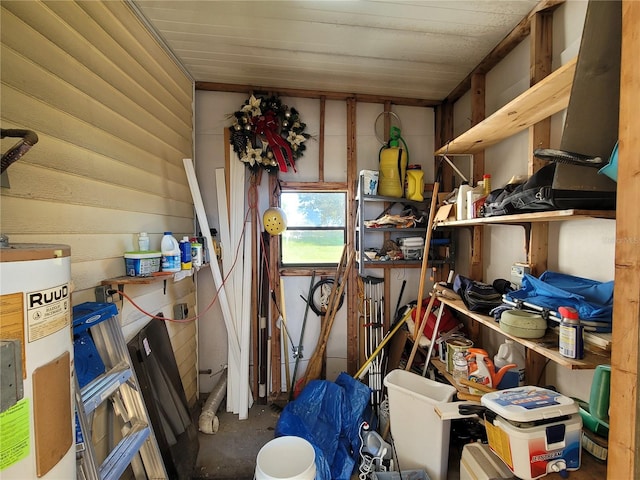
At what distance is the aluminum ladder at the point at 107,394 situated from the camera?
0.94 meters

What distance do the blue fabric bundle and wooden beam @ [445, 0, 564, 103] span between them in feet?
4.77

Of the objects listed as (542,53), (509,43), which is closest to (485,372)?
(542,53)

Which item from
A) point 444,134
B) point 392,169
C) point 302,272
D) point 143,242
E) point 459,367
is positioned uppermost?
point 444,134

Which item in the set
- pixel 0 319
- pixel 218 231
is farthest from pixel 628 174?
pixel 218 231

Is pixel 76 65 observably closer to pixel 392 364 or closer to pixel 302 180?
pixel 302 180

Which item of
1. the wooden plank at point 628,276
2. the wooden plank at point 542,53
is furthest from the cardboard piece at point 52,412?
the wooden plank at point 542,53

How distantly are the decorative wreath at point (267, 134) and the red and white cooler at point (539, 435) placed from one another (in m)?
2.20

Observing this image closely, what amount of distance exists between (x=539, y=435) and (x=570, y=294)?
60 centimetres

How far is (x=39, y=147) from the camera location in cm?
102

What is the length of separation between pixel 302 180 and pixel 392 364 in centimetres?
188

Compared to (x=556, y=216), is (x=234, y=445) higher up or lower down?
lower down

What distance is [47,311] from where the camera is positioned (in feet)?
2.23

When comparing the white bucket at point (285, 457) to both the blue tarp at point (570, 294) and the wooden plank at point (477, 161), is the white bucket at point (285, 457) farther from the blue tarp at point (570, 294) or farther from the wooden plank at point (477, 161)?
the wooden plank at point (477, 161)

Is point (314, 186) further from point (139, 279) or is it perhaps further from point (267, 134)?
point (139, 279)
